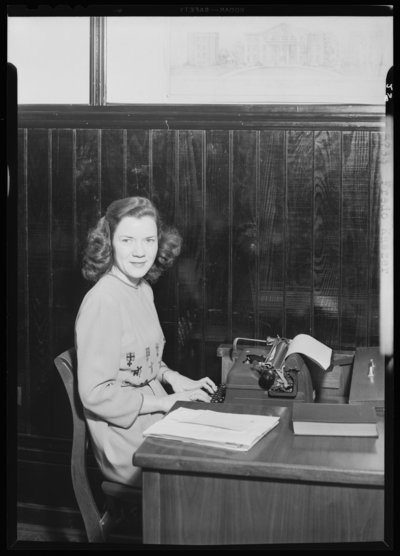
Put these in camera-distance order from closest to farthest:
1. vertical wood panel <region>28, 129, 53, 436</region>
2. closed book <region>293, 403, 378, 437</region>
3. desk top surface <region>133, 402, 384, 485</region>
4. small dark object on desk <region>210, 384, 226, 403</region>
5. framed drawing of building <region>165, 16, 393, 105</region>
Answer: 1. desk top surface <region>133, 402, 384, 485</region>
2. closed book <region>293, 403, 378, 437</region>
3. framed drawing of building <region>165, 16, 393, 105</region>
4. small dark object on desk <region>210, 384, 226, 403</region>
5. vertical wood panel <region>28, 129, 53, 436</region>

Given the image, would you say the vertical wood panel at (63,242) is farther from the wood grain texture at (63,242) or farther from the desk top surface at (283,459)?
the desk top surface at (283,459)

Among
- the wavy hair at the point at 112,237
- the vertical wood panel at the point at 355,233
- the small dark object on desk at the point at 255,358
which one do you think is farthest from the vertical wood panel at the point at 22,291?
the vertical wood panel at the point at 355,233

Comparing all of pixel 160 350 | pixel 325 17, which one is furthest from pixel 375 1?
pixel 160 350

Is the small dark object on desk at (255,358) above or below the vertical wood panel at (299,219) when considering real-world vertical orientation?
below

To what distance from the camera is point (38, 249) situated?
2.35 meters

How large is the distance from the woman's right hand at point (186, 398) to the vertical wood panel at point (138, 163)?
30.2 inches

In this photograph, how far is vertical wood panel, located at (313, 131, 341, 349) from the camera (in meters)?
2.34

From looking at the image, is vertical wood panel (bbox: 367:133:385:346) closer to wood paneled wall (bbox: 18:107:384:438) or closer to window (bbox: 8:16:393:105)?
wood paneled wall (bbox: 18:107:384:438)

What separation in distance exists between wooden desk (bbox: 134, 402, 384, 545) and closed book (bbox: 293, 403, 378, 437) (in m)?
0.02

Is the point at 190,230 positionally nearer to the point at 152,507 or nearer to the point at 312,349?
the point at 312,349

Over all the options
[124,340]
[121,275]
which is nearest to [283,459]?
[124,340]

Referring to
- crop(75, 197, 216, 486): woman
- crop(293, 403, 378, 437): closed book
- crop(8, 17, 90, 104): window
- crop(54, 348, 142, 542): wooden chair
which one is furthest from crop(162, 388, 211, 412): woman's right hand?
crop(8, 17, 90, 104): window

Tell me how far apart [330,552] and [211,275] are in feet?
3.57

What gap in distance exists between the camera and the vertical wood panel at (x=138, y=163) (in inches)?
93.4
